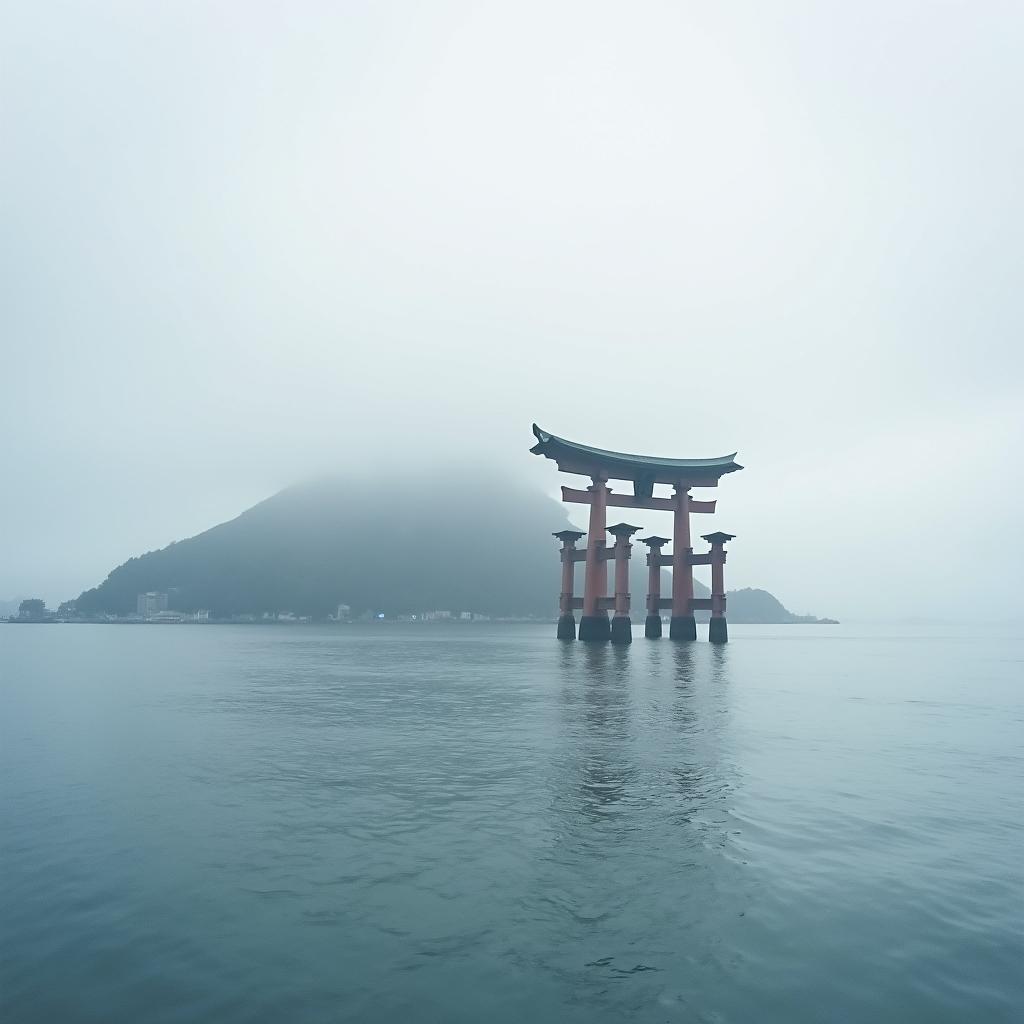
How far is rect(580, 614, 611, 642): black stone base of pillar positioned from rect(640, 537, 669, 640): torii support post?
797 centimetres

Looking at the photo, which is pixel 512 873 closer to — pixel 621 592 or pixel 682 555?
pixel 621 592

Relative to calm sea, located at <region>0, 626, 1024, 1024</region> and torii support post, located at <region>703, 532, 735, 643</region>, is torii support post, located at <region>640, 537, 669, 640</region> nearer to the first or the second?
torii support post, located at <region>703, 532, 735, 643</region>

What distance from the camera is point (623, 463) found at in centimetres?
5428

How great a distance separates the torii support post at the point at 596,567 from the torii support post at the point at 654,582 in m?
6.92

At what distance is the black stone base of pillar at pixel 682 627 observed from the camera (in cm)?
6178

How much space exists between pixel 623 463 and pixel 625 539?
5.88 metres

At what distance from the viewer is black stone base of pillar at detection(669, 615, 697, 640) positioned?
6178 centimetres

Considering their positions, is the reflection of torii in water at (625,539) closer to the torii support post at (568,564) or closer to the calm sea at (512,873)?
the torii support post at (568,564)

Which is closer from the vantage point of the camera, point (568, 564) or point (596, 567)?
point (596, 567)

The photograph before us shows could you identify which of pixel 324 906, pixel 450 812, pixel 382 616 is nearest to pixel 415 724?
pixel 450 812

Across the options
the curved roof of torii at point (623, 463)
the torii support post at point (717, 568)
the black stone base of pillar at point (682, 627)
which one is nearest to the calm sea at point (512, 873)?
the curved roof of torii at point (623, 463)

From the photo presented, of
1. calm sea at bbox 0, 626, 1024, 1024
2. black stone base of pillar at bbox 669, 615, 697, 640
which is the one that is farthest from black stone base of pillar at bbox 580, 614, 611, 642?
calm sea at bbox 0, 626, 1024, 1024

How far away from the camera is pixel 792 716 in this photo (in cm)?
1978

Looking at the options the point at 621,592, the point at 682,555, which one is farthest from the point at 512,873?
the point at 682,555
